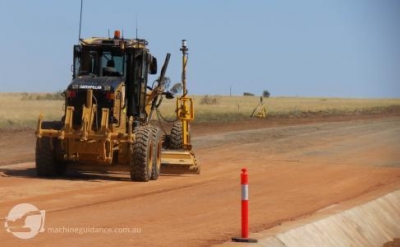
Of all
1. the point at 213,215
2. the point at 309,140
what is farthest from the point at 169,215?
the point at 309,140

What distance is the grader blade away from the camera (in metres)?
20.4

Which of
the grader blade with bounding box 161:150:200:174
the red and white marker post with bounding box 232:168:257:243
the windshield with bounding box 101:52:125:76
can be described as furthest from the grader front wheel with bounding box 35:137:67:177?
the red and white marker post with bounding box 232:168:257:243

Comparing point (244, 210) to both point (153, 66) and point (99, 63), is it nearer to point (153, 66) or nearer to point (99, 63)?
point (99, 63)

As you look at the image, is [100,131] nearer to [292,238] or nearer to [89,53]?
[89,53]

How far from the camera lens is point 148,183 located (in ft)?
59.4

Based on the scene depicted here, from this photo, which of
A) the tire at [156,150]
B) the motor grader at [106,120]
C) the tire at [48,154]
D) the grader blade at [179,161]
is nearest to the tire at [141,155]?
the motor grader at [106,120]

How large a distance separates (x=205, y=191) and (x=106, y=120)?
2.74m

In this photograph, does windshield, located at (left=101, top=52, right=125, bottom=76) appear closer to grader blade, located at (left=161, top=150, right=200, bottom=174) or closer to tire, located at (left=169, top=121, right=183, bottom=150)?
grader blade, located at (left=161, top=150, right=200, bottom=174)

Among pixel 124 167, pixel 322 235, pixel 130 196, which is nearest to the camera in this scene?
pixel 322 235

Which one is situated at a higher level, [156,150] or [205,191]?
[156,150]

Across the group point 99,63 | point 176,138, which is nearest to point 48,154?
point 99,63

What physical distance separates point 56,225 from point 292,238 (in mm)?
3370

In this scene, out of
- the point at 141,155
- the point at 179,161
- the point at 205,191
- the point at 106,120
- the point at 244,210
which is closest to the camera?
the point at 244,210

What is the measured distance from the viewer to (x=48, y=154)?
18547mm
